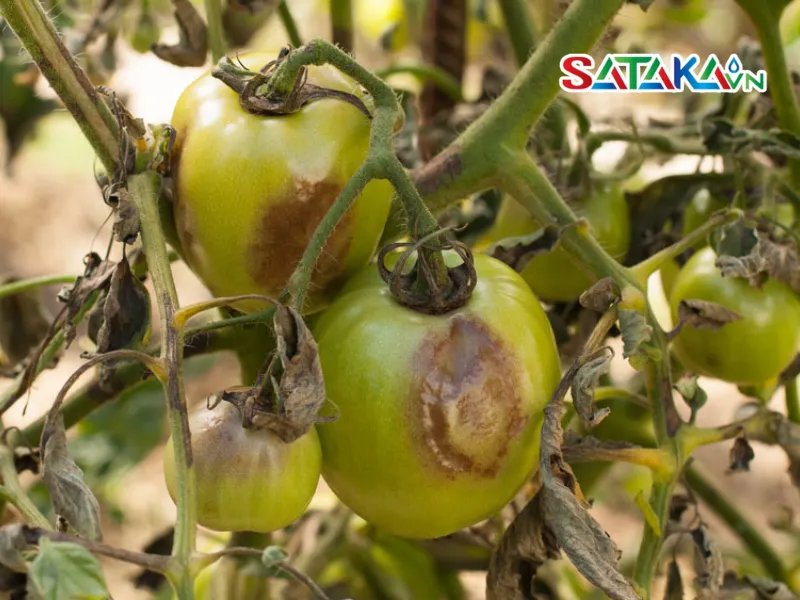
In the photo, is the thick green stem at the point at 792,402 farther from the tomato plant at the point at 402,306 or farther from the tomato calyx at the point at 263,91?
the tomato calyx at the point at 263,91

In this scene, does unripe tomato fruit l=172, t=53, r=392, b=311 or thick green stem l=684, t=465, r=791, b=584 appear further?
thick green stem l=684, t=465, r=791, b=584

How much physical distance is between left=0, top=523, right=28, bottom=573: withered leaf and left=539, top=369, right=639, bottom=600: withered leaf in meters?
0.27

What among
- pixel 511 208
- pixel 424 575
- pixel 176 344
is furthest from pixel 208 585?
pixel 176 344

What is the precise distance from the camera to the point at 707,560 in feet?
2.15

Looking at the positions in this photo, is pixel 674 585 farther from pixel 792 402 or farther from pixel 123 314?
pixel 123 314

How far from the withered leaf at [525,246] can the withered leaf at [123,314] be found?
0.25m

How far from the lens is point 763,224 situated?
2.39 ft

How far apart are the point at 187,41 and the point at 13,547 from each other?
1.55ft

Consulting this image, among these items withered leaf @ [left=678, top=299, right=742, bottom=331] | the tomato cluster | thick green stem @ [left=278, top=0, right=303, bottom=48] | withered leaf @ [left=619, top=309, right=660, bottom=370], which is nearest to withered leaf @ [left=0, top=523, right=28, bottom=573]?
the tomato cluster

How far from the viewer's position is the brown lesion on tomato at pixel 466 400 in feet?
1.78

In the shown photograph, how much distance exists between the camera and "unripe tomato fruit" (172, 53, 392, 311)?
1.82 ft

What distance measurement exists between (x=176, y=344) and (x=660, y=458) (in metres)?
0.32

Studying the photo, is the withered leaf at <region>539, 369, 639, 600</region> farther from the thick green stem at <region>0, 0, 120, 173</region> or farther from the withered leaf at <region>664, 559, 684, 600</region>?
the thick green stem at <region>0, 0, 120, 173</region>

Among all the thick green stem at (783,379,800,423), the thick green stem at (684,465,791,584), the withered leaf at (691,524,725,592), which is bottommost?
the thick green stem at (684,465,791,584)
